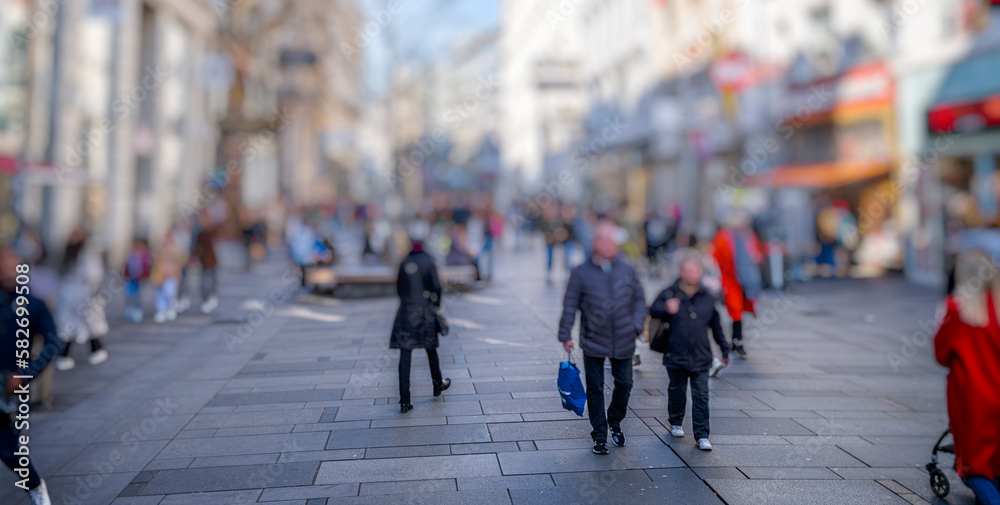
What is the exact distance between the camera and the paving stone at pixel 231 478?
4746mm

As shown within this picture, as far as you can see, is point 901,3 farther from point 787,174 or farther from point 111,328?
point 111,328

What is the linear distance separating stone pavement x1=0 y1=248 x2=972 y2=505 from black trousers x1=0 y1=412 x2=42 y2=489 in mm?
399

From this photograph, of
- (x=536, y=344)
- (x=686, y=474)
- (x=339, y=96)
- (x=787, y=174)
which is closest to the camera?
(x=686, y=474)

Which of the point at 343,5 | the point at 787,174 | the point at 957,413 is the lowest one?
the point at 957,413

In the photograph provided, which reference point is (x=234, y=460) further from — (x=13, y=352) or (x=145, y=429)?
(x=13, y=352)

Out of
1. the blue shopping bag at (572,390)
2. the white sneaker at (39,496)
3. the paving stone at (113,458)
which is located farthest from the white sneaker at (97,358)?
the blue shopping bag at (572,390)

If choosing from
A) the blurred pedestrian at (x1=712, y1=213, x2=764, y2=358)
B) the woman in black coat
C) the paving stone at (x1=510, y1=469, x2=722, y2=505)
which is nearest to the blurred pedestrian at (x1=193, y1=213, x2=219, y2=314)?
the woman in black coat

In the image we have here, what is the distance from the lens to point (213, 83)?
990 inches

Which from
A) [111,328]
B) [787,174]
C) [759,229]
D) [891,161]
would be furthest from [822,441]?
[787,174]

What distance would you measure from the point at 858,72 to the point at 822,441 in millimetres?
16977

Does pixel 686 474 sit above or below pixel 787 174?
below

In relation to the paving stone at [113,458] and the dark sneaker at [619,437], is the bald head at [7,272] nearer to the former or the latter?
the paving stone at [113,458]

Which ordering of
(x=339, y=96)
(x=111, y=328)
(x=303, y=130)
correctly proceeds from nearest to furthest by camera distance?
1. (x=111, y=328)
2. (x=303, y=130)
3. (x=339, y=96)

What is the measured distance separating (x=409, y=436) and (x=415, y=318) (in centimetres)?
118
